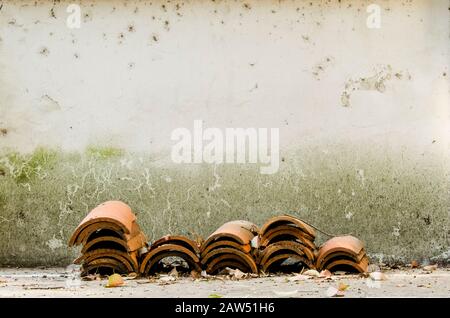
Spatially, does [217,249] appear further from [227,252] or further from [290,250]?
[290,250]

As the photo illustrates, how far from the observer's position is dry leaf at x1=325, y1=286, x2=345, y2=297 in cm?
534

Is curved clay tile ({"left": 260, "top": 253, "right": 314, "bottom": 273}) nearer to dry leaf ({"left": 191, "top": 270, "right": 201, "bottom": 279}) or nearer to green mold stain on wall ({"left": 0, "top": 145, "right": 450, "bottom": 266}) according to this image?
dry leaf ({"left": 191, "top": 270, "right": 201, "bottom": 279})

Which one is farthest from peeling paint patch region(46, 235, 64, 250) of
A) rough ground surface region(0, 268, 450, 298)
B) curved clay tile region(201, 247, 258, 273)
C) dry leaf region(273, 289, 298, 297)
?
dry leaf region(273, 289, 298, 297)

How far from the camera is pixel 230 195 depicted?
7688 millimetres

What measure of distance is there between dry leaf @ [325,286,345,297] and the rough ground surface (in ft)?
0.15

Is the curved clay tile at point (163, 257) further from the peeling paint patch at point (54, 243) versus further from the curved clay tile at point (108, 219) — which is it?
the peeling paint patch at point (54, 243)

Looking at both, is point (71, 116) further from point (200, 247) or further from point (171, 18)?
point (200, 247)

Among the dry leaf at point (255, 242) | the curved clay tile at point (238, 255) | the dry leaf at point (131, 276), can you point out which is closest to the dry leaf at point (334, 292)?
the curved clay tile at point (238, 255)

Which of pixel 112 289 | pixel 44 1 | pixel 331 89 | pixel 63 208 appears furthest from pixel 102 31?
pixel 112 289

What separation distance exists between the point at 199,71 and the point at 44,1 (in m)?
2.00

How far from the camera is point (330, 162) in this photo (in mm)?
7703

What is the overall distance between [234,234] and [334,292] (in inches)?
55.3


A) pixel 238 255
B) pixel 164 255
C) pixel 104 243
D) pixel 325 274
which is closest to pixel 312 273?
pixel 325 274
